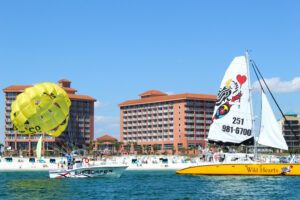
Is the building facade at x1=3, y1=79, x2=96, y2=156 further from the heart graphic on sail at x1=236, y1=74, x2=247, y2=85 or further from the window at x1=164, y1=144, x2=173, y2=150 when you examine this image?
the heart graphic on sail at x1=236, y1=74, x2=247, y2=85

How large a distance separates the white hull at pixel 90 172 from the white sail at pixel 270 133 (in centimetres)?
1781

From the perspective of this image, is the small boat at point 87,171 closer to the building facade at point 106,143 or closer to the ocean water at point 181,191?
the ocean water at point 181,191

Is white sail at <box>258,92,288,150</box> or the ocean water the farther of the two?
white sail at <box>258,92,288,150</box>

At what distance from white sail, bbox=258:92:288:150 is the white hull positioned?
1781 centimetres

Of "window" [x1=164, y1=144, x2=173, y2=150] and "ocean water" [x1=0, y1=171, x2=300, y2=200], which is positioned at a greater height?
"window" [x1=164, y1=144, x2=173, y2=150]

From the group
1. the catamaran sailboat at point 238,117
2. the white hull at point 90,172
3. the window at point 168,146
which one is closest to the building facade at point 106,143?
the window at point 168,146

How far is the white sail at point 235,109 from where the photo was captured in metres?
59.2

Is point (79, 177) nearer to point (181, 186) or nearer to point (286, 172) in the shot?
point (181, 186)

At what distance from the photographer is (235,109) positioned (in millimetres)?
59875

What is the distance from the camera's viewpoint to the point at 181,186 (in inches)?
1869

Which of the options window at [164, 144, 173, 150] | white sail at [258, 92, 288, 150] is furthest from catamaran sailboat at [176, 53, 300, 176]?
window at [164, 144, 173, 150]

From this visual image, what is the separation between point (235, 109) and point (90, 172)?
772 inches

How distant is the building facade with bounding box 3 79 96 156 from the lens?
16968 centimetres

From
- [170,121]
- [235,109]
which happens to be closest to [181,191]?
[235,109]
